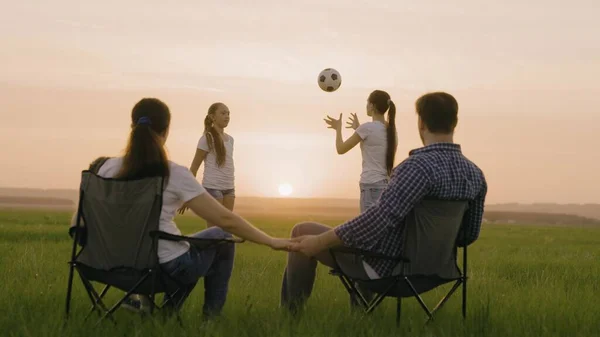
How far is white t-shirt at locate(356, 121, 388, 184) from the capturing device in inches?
263

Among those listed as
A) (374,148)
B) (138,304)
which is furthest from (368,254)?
(374,148)

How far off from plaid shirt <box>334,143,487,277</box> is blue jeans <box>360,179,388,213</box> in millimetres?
2342

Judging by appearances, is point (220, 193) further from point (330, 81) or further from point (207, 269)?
point (207, 269)

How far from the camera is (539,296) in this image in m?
6.11

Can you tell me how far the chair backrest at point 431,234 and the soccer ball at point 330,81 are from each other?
197 inches

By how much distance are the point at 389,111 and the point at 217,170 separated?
217cm

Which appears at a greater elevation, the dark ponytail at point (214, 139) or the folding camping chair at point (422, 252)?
the dark ponytail at point (214, 139)

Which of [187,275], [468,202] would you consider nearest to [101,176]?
[187,275]

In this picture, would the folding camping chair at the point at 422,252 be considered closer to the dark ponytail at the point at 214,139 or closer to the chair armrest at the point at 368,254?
the chair armrest at the point at 368,254

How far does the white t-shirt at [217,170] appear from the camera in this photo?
8.01 meters

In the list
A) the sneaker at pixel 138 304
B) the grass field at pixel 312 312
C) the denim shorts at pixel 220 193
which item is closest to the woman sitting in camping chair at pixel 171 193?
the grass field at pixel 312 312

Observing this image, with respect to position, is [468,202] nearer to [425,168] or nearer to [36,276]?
[425,168]

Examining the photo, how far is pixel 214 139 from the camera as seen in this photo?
8.09 meters

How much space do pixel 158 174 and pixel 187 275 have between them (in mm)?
587
